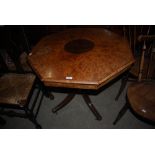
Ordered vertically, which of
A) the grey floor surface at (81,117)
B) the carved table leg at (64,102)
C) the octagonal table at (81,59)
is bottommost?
the grey floor surface at (81,117)

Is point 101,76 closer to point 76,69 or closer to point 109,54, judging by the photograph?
point 76,69

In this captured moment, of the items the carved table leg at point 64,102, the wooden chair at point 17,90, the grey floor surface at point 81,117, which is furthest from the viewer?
the carved table leg at point 64,102

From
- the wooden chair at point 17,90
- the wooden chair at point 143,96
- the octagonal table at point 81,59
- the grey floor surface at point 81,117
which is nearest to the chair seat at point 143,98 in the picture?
the wooden chair at point 143,96

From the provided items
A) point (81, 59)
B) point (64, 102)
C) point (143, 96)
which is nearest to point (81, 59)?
point (81, 59)

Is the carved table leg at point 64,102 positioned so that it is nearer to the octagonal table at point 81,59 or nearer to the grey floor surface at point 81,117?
the grey floor surface at point 81,117

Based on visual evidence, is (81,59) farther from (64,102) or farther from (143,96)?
(64,102)

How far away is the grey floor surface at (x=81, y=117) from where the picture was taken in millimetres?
2232

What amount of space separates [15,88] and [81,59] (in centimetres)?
98

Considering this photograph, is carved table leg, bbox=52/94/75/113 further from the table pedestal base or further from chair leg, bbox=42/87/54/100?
chair leg, bbox=42/87/54/100

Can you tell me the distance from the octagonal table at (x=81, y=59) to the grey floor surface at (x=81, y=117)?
14cm

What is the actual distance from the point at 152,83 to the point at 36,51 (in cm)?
149

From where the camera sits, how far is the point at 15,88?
202 cm

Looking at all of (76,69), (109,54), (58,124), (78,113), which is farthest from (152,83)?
(58,124)
